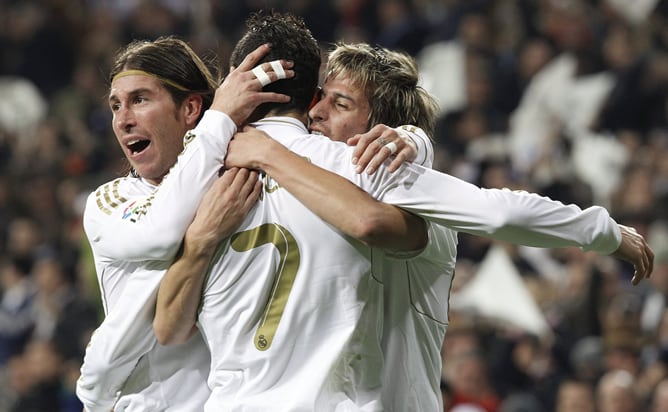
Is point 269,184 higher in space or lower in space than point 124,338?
higher

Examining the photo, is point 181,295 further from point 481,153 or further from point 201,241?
point 481,153

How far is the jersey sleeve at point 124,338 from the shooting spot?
11.2ft

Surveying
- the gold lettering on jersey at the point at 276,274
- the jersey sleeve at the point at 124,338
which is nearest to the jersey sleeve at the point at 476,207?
the gold lettering on jersey at the point at 276,274

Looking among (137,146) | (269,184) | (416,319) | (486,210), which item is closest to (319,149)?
(269,184)

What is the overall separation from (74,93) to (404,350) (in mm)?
10293

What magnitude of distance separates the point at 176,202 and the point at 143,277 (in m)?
0.33

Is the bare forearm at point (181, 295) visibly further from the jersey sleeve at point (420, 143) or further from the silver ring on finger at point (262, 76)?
the jersey sleeve at point (420, 143)

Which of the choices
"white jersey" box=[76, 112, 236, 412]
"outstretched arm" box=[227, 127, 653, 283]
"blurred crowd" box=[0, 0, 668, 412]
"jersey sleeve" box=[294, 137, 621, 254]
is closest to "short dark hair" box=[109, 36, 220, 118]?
"white jersey" box=[76, 112, 236, 412]

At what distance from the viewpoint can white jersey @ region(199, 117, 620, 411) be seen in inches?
123

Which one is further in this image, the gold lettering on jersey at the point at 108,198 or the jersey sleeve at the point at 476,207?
the gold lettering on jersey at the point at 108,198

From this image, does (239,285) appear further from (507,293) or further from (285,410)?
(507,293)

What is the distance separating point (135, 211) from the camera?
3348 millimetres

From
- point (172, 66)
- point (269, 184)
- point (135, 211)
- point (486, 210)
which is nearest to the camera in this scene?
point (486, 210)

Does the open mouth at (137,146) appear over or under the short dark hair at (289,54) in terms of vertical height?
under
